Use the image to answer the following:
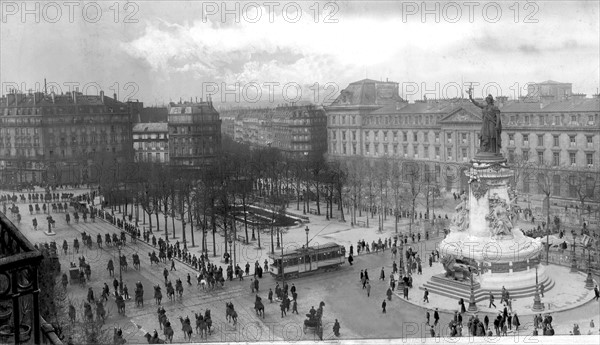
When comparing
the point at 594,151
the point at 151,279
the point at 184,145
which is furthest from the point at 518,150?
the point at 151,279

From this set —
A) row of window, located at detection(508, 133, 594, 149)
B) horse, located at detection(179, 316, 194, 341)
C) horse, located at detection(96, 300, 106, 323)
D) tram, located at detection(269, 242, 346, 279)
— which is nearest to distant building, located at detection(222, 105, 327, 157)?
row of window, located at detection(508, 133, 594, 149)

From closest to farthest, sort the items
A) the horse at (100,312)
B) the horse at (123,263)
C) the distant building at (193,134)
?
1. the horse at (100,312)
2. the horse at (123,263)
3. the distant building at (193,134)

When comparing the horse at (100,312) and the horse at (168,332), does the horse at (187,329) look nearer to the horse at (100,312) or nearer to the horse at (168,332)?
the horse at (168,332)

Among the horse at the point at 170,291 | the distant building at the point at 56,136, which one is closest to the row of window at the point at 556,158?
the distant building at the point at 56,136

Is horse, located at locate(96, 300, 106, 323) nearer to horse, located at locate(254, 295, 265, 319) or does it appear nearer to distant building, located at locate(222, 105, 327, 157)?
horse, located at locate(254, 295, 265, 319)

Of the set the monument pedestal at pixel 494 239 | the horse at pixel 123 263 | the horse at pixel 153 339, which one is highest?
the monument pedestal at pixel 494 239

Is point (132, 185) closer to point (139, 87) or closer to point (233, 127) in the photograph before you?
point (139, 87)
